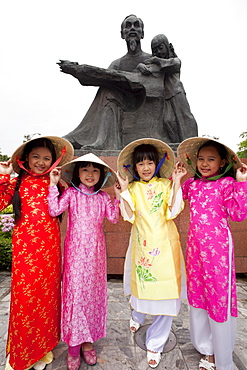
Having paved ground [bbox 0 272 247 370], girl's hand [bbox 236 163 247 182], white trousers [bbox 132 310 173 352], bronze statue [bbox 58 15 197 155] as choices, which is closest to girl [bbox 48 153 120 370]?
paved ground [bbox 0 272 247 370]

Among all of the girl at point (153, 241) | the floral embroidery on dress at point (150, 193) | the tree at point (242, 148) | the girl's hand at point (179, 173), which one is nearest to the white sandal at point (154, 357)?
the girl at point (153, 241)

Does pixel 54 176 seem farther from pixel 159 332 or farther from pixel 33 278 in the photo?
pixel 159 332

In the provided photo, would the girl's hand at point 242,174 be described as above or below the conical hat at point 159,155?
below

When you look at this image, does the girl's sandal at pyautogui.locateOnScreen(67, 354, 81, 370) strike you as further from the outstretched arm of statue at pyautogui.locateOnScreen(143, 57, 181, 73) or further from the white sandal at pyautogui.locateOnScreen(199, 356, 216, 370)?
the outstretched arm of statue at pyautogui.locateOnScreen(143, 57, 181, 73)

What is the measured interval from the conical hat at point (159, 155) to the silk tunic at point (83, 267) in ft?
1.13

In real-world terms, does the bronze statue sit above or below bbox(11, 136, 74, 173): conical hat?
above

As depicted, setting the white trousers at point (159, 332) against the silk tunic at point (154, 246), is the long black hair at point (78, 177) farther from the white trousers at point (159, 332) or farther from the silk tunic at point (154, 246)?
the white trousers at point (159, 332)

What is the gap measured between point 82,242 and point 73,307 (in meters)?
0.46

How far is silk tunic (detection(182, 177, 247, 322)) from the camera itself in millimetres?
1603

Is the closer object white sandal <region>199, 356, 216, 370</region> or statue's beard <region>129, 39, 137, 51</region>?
white sandal <region>199, 356, 216, 370</region>

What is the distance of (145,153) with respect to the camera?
1932 mm

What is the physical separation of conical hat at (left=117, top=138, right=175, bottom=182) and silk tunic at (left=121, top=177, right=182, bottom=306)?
0.18m

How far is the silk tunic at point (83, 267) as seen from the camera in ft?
5.58

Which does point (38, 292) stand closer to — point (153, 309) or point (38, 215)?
point (38, 215)
